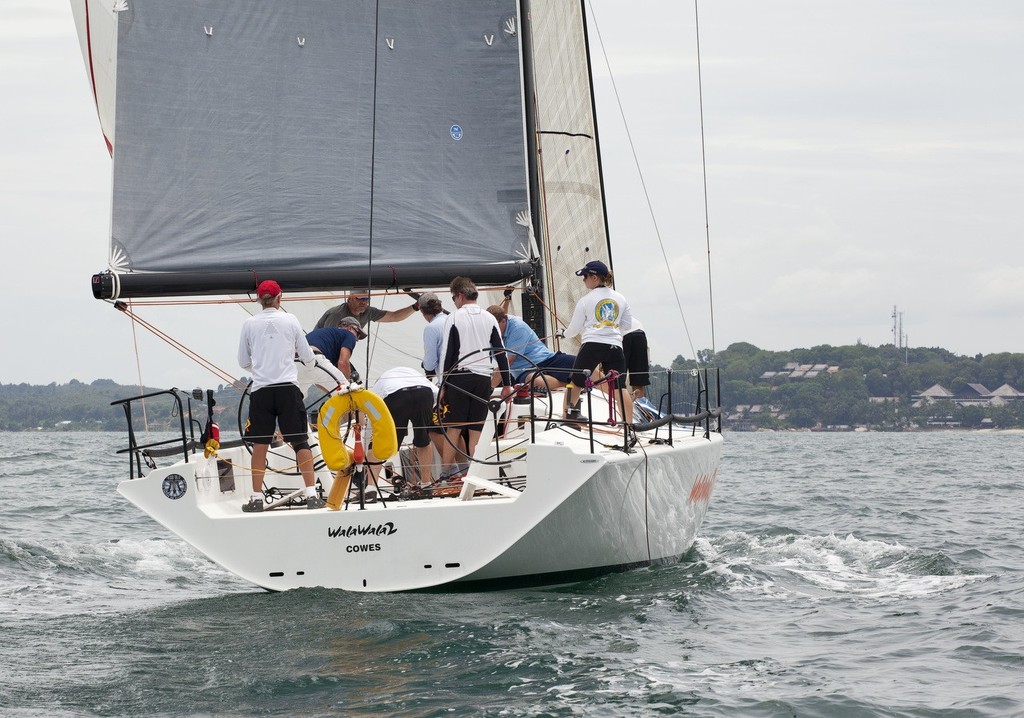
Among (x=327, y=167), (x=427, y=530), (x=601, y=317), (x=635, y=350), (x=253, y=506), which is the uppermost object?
(x=327, y=167)

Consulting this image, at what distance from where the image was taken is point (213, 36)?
10070 millimetres

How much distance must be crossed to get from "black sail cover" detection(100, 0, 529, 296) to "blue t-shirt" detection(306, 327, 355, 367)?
1174 mm

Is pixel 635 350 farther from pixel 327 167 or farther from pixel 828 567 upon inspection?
pixel 327 167

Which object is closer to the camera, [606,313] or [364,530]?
[364,530]

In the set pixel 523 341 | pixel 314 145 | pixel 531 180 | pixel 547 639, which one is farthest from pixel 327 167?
pixel 547 639

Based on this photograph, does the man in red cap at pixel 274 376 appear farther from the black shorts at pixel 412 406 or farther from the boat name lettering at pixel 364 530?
the black shorts at pixel 412 406

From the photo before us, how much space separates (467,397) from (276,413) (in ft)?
4.02

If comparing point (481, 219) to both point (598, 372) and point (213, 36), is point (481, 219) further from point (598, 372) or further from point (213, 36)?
point (213, 36)

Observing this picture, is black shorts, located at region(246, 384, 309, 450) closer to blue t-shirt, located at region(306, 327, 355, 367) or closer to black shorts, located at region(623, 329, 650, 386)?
blue t-shirt, located at region(306, 327, 355, 367)

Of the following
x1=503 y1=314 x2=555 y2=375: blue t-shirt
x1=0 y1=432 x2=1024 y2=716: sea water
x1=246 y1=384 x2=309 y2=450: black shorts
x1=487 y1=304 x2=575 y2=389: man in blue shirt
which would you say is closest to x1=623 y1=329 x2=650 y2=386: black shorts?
x1=487 y1=304 x2=575 y2=389: man in blue shirt

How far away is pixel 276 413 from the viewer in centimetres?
809

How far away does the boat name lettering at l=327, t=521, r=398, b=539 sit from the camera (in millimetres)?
7434

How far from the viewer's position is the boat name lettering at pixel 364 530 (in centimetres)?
743

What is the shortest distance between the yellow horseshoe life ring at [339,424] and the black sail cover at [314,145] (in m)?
2.66
